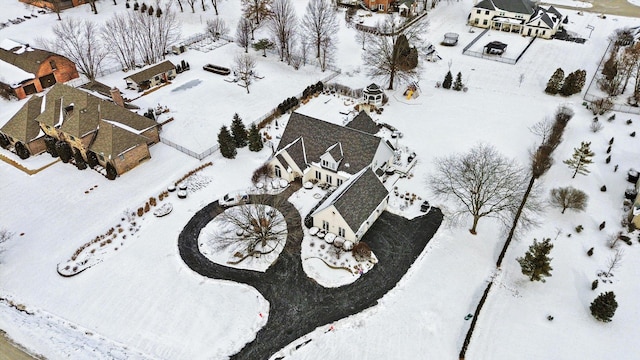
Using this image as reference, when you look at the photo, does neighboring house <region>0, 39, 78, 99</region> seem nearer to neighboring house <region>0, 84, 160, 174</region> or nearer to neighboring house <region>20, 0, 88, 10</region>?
neighboring house <region>0, 84, 160, 174</region>

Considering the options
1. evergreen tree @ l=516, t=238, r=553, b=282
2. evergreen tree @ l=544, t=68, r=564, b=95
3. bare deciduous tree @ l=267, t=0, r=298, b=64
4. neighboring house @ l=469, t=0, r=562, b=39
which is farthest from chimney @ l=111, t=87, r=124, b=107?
neighboring house @ l=469, t=0, r=562, b=39

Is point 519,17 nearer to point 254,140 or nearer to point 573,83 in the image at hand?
point 573,83

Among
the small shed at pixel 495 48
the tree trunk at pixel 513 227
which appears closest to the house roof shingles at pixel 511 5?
the small shed at pixel 495 48

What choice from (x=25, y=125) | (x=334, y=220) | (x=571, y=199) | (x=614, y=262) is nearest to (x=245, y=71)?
(x=25, y=125)

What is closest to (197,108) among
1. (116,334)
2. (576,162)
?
(116,334)

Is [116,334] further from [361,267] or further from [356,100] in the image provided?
[356,100]

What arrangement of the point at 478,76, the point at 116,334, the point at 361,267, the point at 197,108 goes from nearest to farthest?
1. the point at 116,334
2. the point at 361,267
3. the point at 197,108
4. the point at 478,76
